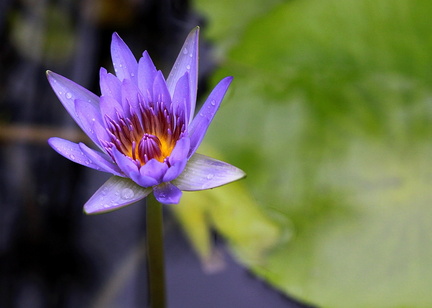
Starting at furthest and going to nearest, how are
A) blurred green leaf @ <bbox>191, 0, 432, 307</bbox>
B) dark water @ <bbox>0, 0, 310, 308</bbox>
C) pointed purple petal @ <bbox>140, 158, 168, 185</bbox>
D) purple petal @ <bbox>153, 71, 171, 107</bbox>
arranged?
dark water @ <bbox>0, 0, 310, 308</bbox>, blurred green leaf @ <bbox>191, 0, 432, 307</bbox>, purple petal @ <bbox>153, 71, 171, 107</bbox>, pointed purple petal @ <bbox>140, 158, 168, 185</bbox>

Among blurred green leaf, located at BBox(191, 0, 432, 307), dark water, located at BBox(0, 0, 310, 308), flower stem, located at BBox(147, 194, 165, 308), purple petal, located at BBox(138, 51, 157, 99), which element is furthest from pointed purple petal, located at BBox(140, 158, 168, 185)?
dark water, located at BBox(0, 0, 310, 308)

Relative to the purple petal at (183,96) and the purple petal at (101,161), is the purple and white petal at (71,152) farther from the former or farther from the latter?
the purple petal at (183,96)

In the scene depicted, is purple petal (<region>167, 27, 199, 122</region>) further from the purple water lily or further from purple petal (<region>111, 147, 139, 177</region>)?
purple petal (<region>111, 147, 139, 177</region>)

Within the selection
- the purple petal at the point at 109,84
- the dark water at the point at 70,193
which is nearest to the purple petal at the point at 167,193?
the purple petal at the point at 109,84

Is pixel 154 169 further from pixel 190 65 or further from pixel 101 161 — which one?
pixel 190 65

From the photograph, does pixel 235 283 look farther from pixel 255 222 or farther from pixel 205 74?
pixel 205 74

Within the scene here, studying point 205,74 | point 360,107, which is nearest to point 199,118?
point 360,107
